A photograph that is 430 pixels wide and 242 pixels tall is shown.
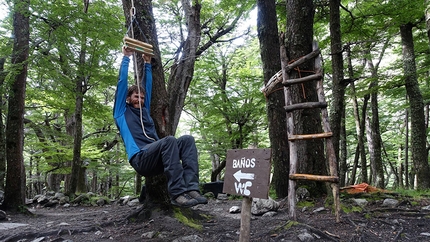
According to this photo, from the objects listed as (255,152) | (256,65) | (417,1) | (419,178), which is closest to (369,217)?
(255,152)

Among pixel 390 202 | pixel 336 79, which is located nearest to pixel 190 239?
pixel 390 202

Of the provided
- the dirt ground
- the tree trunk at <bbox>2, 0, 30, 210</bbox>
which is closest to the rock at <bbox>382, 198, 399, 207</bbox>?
the dirt ground

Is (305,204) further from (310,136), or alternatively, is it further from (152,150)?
(152,150)

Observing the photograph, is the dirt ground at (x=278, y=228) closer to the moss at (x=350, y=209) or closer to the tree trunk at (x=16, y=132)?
the moss at (x=350, y=209)

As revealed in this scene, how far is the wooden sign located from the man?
1.17ft

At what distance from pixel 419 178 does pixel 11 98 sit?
32.7ft

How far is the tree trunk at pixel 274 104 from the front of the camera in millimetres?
5211

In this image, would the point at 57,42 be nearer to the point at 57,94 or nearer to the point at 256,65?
the point at 57,94

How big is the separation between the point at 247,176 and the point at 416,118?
6.96m

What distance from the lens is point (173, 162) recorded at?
104 inches

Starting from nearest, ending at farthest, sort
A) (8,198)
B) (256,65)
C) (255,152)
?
1. (255,152)
2. (8,198)
3. (256,65)

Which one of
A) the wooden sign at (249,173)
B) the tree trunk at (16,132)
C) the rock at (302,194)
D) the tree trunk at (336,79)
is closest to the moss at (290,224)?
the wooden sign at (249,173)

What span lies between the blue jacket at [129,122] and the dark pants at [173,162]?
0.16 metres

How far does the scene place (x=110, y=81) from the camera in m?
8.43
